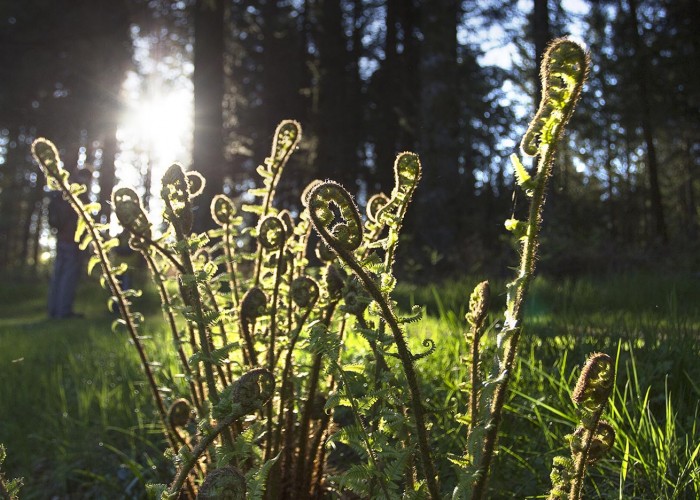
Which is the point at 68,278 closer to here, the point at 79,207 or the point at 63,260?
the point at 63,260

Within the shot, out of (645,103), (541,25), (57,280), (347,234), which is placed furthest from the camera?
(645,103)

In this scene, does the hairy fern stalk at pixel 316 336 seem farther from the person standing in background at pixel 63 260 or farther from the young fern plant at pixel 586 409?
the person standing in background at pixel 63 260

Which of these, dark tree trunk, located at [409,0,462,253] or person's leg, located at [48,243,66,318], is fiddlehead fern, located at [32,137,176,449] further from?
person's leg, located at [48,243,66,318]

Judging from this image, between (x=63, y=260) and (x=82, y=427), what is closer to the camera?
(x=82, y=427)

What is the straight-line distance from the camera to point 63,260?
8812 millimetres

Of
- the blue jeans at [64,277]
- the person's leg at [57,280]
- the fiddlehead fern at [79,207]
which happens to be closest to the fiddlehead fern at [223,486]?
the fiddlehead fern at [79,207]

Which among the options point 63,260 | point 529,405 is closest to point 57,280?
point 63,260

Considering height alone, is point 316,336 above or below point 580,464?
above

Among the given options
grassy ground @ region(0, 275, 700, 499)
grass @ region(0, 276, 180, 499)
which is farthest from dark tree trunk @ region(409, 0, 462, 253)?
grass @ region(0, 276, 180, 499)

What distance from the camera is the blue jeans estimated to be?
8.80 meters

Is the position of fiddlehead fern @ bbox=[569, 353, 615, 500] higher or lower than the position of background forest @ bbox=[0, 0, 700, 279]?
lower

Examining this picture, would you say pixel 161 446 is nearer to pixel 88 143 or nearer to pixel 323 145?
pixel 323 145

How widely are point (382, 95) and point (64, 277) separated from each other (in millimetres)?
8690

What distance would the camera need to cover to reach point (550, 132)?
0.99 meters
